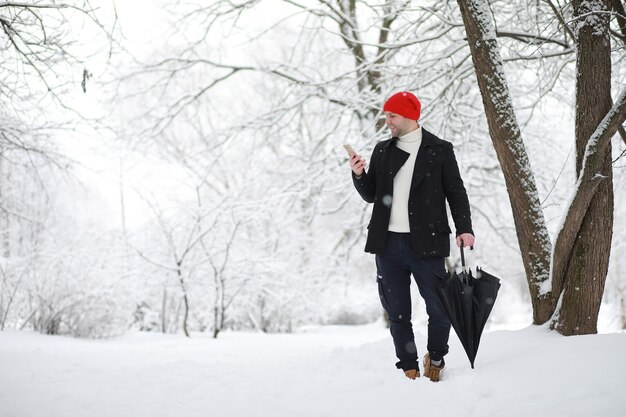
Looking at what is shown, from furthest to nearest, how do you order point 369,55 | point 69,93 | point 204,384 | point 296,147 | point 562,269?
point 296,147
point 369,55
point 69,93
point 204,384
point 562,269

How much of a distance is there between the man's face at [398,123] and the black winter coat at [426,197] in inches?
2.2

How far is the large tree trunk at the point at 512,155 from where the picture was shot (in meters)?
3.18

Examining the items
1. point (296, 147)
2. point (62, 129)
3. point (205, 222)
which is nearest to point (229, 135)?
point (62, 129)

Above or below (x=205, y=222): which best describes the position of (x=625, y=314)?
below

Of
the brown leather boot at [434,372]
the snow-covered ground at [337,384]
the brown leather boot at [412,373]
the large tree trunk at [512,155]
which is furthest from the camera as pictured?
the large tree trunk at [512,155]

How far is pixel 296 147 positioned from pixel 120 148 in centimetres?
579

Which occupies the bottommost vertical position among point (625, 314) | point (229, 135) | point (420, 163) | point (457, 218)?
point (625, 314)

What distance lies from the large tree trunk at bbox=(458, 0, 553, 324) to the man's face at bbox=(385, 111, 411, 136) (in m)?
0.78

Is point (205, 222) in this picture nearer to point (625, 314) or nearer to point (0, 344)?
point (0, 344)

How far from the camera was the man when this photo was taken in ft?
8.77

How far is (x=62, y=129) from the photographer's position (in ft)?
18.0

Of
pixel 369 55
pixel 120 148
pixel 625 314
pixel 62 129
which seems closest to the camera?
pixel 62 129

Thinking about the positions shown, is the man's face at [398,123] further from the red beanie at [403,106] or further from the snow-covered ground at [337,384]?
the snow-covered ground at [337,384]

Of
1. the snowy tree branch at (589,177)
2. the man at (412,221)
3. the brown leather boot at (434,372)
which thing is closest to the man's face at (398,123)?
the man at (412,221)
